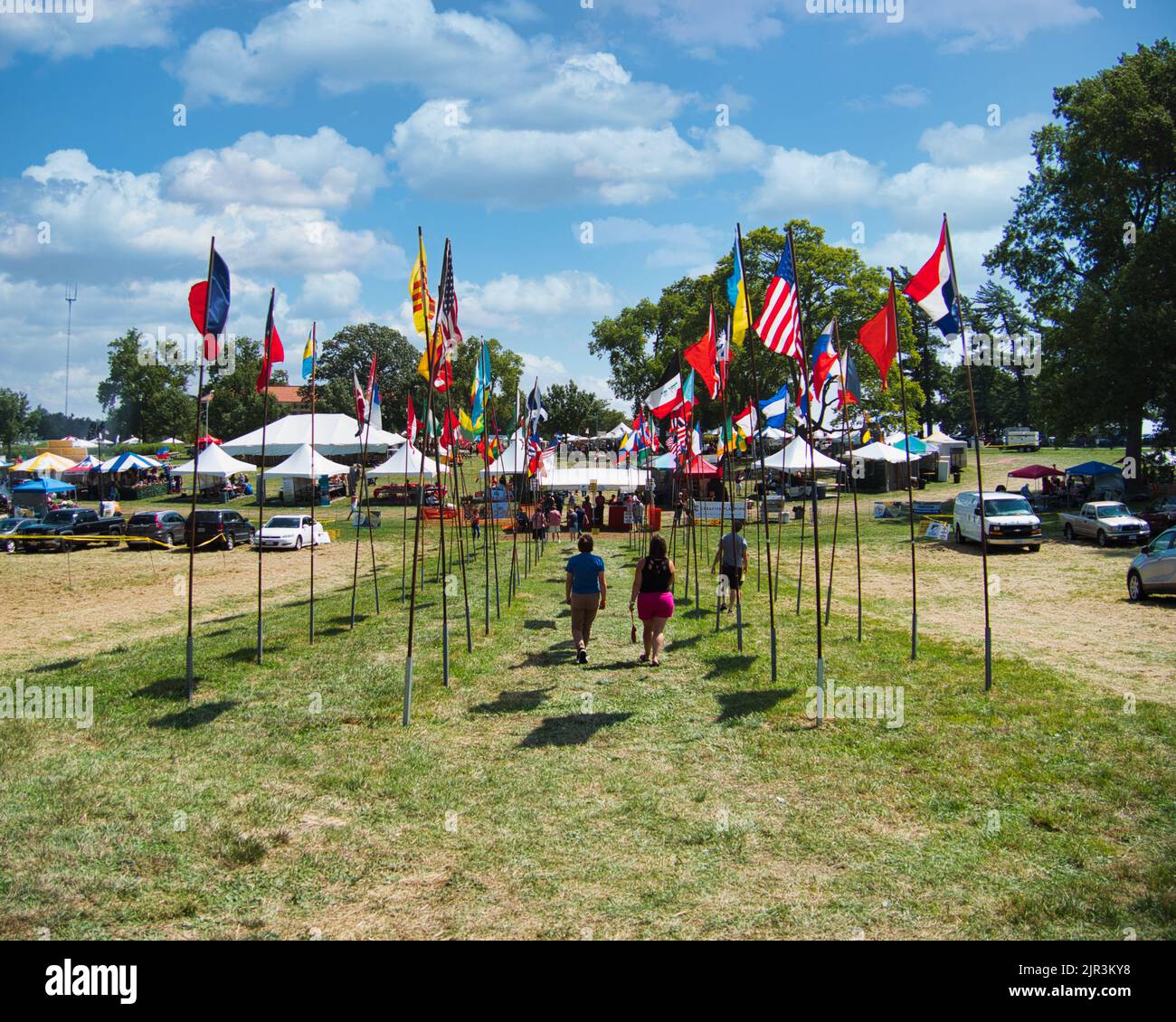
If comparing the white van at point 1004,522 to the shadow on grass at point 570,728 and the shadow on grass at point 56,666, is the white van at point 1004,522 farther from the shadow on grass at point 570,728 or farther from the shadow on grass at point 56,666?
the shadow on grass at point 56,666

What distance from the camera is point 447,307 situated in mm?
13445

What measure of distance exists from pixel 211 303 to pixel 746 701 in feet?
28.8

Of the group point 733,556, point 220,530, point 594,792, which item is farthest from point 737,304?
point 220,530

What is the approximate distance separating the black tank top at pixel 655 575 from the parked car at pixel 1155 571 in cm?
1337

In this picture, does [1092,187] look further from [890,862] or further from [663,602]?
[890,862]

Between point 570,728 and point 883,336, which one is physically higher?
point 883,336

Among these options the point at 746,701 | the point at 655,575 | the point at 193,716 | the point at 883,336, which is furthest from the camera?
the point at 883,336

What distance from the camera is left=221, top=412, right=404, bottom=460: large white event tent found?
5138 centimetres

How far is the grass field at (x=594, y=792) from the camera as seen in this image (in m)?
6.18

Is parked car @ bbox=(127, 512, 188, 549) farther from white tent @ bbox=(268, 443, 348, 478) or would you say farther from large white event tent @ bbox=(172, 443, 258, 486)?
large white event tent @ bbox=(172, 443, 258, 486)

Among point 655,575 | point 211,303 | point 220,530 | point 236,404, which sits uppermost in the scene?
point 236,404

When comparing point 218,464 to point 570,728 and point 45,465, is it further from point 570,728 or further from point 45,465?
point 570,728

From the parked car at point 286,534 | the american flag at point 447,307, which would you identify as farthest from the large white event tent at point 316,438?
the american flag at point 447,307

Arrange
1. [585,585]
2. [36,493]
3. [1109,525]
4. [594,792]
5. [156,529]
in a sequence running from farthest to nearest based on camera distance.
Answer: [36,493], [156,529], [1109,525], [585,585], [594,792]
